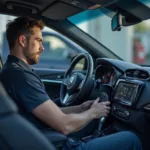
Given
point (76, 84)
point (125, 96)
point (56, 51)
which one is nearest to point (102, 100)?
point (125, 96)

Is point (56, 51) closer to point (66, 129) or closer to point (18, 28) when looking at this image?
point (18, 28)

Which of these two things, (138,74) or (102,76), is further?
(102,76)

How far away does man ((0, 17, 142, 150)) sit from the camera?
7.32ft

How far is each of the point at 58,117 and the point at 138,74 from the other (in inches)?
35.0

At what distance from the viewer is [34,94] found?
2234 mm

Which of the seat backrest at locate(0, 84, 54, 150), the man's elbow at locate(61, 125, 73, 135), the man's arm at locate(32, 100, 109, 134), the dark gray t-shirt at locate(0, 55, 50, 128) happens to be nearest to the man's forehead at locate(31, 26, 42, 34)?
the dark gray t-shirt at locate(0, 55, 50, 128)

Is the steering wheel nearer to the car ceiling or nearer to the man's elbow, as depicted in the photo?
the car ceiling

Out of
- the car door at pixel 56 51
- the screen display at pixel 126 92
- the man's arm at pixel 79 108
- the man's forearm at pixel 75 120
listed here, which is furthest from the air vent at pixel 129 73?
the car door at pixel 56 51

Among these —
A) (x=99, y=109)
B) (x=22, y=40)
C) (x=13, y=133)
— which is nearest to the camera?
(x=13, y=133)

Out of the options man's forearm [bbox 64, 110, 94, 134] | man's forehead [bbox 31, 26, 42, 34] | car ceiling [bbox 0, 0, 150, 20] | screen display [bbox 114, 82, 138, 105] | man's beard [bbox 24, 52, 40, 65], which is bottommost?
man's forearm [bbox 64, 110, 94, 134]

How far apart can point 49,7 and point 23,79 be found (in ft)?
3.00

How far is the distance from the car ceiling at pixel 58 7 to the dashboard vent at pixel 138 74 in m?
0.39

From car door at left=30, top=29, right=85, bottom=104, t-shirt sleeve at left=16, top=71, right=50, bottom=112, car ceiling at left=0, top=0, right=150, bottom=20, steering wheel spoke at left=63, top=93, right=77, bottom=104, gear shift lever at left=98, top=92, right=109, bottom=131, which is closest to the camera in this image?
t-shirt sleeve at left=16, top=71, right=50, bottom=112

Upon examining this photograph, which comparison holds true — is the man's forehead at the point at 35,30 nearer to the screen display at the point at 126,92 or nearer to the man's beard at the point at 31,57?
the man's beard at the point at 31,57
